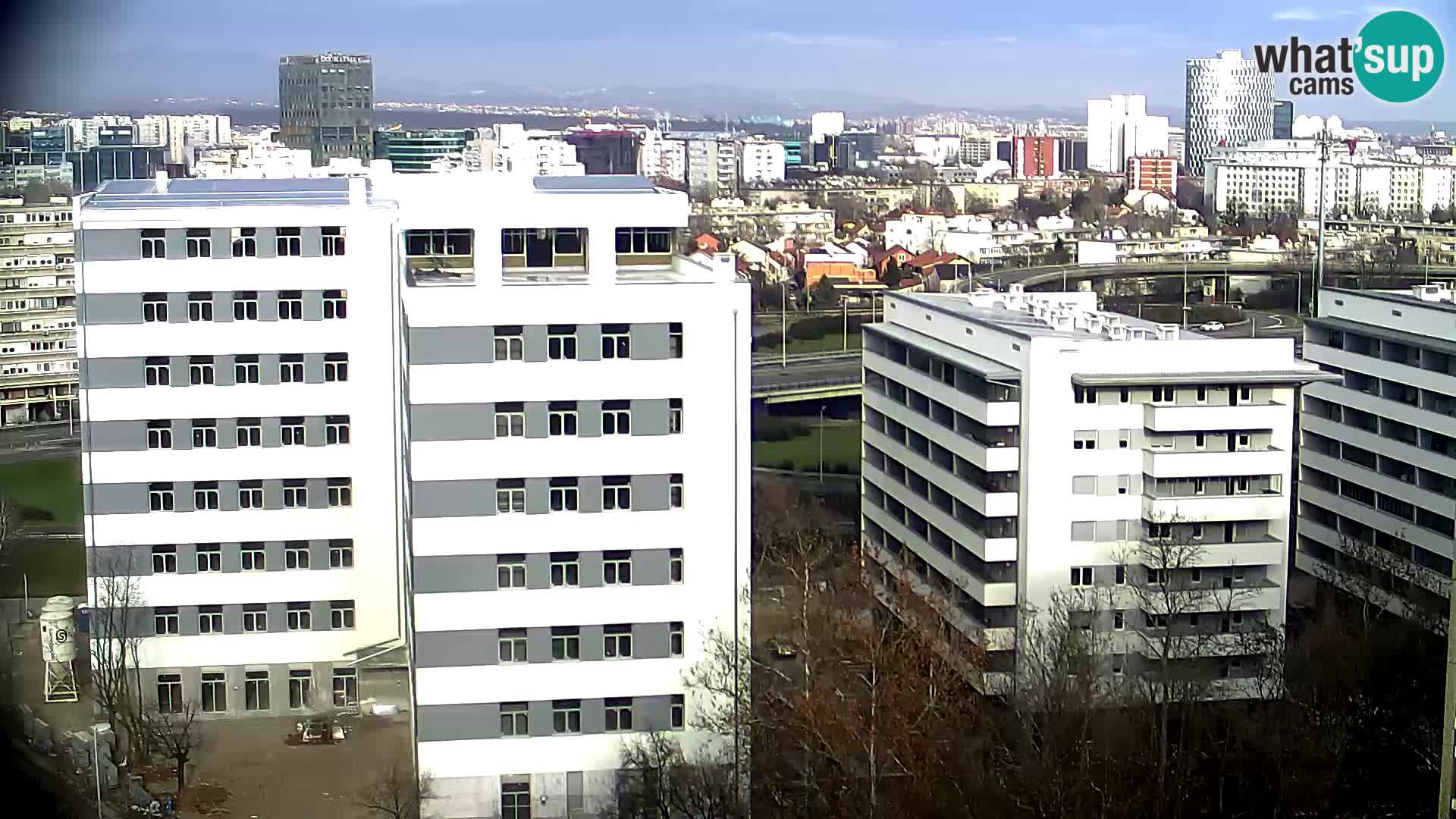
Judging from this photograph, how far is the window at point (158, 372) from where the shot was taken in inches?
183

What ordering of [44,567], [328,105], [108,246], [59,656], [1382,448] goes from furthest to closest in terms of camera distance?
[328,105]
[44,567]
[1382,448]
[59,656]
[108,246]

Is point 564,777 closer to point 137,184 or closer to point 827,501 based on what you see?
point 137,184

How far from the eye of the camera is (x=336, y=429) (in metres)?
4.79

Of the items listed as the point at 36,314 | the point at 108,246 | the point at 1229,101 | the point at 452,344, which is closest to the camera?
the point at 452,344

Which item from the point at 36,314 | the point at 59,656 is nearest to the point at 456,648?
the point at 59,656

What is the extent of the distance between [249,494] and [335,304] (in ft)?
1.80

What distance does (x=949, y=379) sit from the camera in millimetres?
5379

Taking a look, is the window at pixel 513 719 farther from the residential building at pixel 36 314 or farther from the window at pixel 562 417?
the residential building at pixel 36 314

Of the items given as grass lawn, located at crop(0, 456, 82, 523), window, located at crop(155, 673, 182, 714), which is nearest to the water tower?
window, located at crop(155, 673, 182, 714)

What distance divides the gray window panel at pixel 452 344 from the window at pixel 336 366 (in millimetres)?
1195

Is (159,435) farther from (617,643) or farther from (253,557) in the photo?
(617,643)

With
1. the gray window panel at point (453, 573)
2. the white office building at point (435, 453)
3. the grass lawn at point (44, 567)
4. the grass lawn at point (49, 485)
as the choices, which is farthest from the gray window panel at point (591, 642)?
the grass lawn at point (49, 485)

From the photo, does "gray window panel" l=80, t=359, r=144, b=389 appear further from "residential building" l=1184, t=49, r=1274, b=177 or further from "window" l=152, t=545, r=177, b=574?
"residential building" l=1184, t=49, r=1274, b=177

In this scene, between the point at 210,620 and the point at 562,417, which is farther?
the point at 210,620
